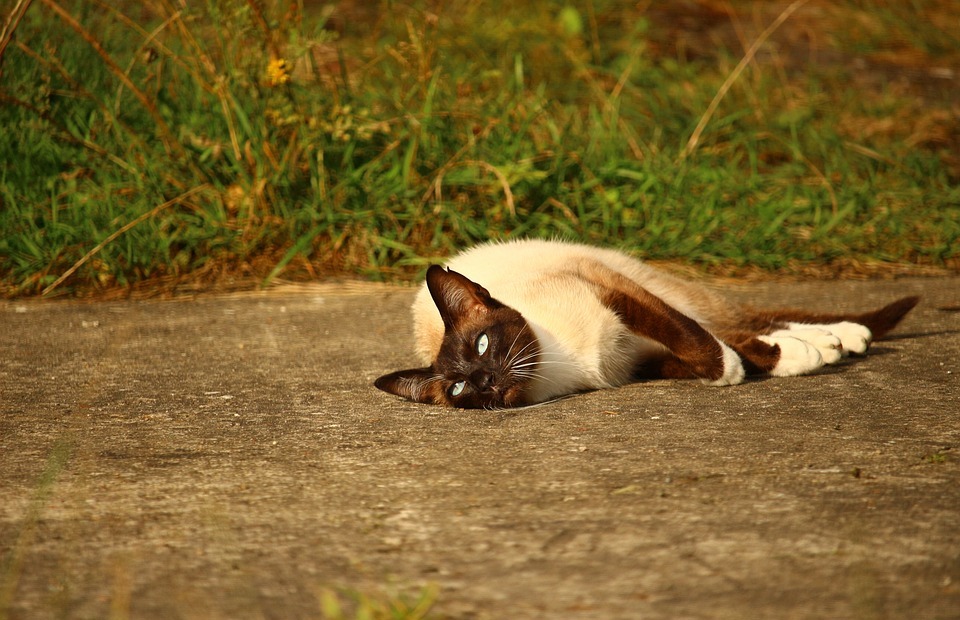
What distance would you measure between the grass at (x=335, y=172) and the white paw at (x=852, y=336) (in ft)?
→ 4.65

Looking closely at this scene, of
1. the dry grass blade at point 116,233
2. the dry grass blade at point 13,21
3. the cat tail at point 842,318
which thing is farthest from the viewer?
the dry grass blade at point 116,233

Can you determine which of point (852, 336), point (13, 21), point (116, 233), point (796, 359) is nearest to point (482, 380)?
point (796, 359)

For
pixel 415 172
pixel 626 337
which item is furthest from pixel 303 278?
pixel 626 337

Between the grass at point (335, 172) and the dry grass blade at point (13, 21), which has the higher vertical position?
the dry grass blade at point (13, 21)

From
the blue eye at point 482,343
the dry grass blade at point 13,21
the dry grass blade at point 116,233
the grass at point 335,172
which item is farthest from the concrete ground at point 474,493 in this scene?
the dry grass blade at point 13,21

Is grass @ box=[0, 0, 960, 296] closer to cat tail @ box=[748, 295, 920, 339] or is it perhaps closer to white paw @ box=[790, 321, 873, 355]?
cat tail @ box=[748, 295, 920, 339]

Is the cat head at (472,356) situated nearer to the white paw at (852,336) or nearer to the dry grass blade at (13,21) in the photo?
the white paw at (852,336)

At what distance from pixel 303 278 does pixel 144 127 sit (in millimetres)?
1211

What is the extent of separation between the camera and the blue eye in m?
2.86

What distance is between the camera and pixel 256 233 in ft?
14.9

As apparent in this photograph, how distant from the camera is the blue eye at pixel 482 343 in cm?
286

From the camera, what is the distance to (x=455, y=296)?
2986mm

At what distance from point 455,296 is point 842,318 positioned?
1445 millimetres

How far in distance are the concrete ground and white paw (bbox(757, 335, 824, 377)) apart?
79 mm
